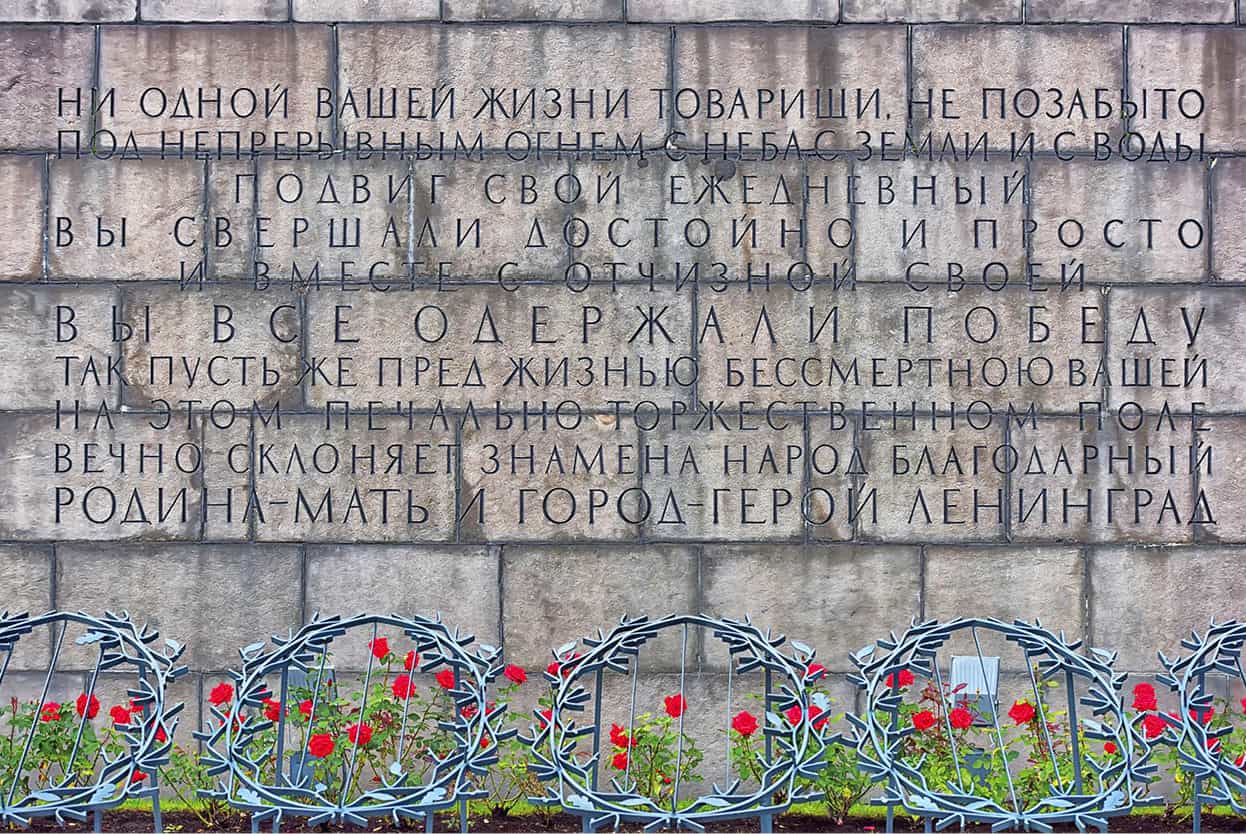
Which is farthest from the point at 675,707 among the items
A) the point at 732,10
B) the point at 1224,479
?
the point at 732,10

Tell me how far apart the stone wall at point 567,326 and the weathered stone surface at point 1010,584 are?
2 cm

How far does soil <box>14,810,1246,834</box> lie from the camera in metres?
7.29

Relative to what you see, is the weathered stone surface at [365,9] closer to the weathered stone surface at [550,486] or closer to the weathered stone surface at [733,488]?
the weathered stone surface at [550,486]

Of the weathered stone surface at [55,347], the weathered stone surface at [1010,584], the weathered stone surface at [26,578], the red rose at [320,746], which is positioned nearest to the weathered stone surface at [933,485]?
the weathered stone surface at [1010,584]

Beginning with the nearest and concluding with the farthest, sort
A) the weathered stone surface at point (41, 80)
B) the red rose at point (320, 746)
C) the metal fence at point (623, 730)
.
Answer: the metal fence at point (623, 730) → the red rose at point (320, 746) → the weathered stone surface at point (41, 80)

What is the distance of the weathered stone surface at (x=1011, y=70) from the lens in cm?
888

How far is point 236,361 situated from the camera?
880cm

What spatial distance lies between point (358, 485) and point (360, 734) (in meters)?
1.86

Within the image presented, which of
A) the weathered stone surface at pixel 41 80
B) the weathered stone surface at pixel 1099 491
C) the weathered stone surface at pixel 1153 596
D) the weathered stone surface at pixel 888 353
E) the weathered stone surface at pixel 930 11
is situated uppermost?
the weathered stone surface at pixel 930 11

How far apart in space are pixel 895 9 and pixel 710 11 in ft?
3.75

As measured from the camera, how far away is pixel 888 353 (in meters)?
8.79

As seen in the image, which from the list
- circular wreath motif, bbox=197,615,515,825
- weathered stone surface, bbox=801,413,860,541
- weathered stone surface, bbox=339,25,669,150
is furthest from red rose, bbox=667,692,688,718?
weathered stone surface, bbox=339,25,669,150

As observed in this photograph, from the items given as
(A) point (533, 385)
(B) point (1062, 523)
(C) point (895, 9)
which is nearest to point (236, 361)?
(A) point (533, 385)

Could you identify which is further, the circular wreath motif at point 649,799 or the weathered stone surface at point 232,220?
the weathered stone surface at point 232,220
